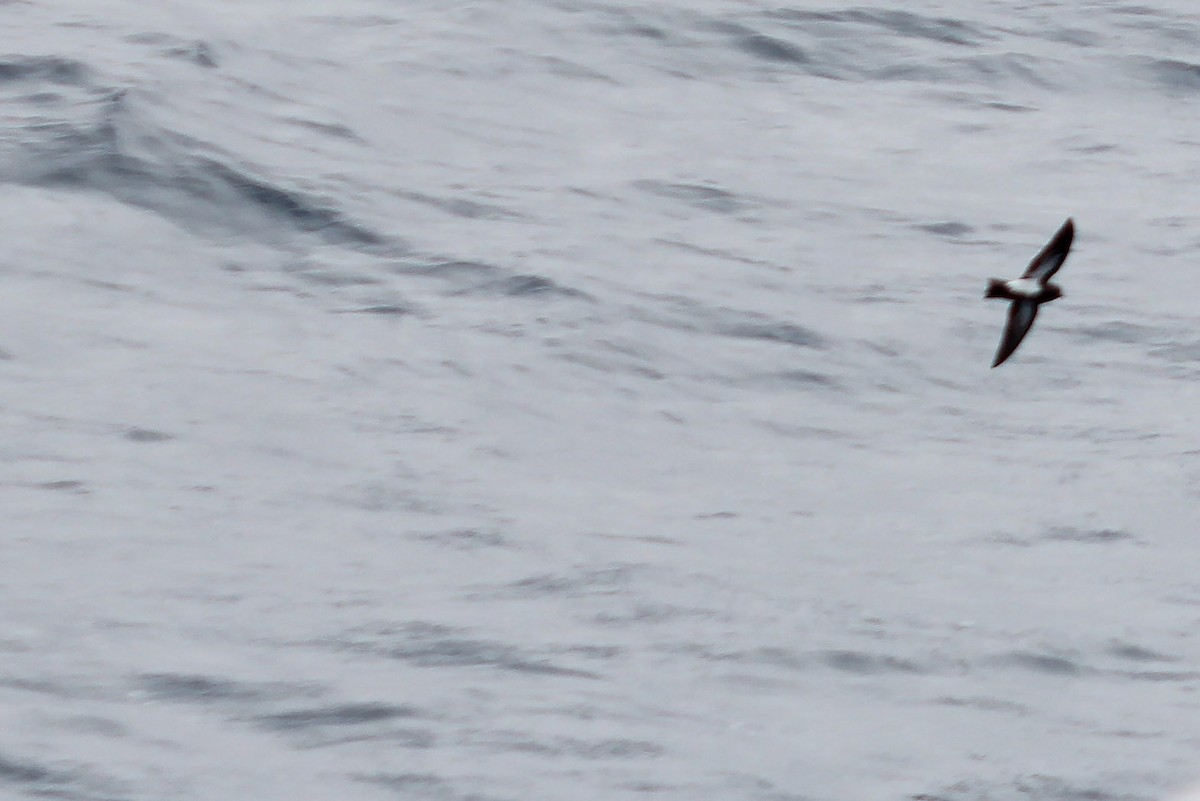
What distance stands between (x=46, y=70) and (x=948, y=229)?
6.99m

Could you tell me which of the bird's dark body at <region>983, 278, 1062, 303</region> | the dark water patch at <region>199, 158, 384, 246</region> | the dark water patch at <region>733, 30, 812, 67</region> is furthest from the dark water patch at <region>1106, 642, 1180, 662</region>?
the dark water patch at <region>733, 30, 812, 67</region>

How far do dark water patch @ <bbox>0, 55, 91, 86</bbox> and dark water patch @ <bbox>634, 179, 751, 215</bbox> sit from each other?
4.44 meters

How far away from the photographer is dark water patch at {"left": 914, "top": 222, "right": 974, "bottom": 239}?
15711 mm

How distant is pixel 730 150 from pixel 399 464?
5996 mm

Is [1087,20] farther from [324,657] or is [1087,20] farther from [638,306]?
[324,657]

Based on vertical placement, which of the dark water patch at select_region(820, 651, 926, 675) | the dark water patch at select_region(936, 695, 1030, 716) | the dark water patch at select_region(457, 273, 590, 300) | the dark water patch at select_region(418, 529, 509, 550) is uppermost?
the dark water patch at select_region(457, 273, 590, 300)

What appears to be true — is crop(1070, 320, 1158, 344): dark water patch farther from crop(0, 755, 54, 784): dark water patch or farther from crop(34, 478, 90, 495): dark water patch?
crop(0, 755, 54, 784): dark water patch

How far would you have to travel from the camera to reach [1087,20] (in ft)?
68.5

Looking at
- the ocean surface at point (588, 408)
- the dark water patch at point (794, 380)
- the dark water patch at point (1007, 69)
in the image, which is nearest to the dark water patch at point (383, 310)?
the ocean surface at point (588, 408)

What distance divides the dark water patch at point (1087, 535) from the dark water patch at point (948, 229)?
13.6 feet

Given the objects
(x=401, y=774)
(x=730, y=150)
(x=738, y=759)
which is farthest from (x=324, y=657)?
(x=730, y=150)

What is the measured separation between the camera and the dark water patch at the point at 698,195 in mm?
15750

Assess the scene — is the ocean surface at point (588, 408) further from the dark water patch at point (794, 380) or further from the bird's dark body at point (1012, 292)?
the bird's dark body at point (1012, 292)

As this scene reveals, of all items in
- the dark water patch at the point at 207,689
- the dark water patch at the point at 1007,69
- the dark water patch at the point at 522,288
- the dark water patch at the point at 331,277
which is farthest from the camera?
the dark water patch at the point at 1007,69
